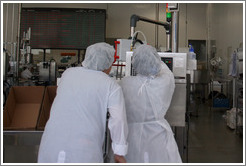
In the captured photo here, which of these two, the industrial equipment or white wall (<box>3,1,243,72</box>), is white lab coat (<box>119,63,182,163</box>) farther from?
white wall (<box>3,1,243,72</box>)

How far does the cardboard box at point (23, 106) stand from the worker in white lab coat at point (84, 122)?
2.39 ft

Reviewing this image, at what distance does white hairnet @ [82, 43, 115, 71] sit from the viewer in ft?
4.08

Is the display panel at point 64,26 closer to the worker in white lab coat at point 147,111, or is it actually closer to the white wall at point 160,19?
the white wall at point 160,19

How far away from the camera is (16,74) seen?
4.30 meters

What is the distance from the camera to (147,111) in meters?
1.36

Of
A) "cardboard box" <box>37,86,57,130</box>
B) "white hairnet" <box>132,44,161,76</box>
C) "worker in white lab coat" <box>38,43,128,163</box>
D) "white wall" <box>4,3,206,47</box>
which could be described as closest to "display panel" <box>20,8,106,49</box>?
"white wall" <box>4,3,206,47</box>

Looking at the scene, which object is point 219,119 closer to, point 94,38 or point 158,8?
point 94,38

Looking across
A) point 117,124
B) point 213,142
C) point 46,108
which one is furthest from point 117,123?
point 213,142

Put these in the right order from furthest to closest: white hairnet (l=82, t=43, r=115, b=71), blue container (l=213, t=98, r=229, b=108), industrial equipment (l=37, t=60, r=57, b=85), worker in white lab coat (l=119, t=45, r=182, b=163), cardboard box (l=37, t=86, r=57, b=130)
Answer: blue container (l=213, t=98, r=229, b=108) → industrial equipment (l=37, t=60, r=57, b=85) → cardboard box (l=37, t=86, r=57, b=130) → worker in white lab coat (l=119, t=45, r=182, b=163) → white hairnet (l=82, t=43, r=115, b=71)

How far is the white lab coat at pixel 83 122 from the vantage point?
3.74ft

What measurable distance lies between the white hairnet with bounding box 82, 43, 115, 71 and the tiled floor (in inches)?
63.5

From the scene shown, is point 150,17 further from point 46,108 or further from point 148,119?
point 148,119

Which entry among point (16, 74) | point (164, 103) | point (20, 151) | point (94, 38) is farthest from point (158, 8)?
point (164, 103)

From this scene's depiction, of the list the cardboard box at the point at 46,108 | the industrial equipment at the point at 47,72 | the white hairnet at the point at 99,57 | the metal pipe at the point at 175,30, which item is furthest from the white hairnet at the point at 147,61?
the industrial equipment at the point at 47,72
